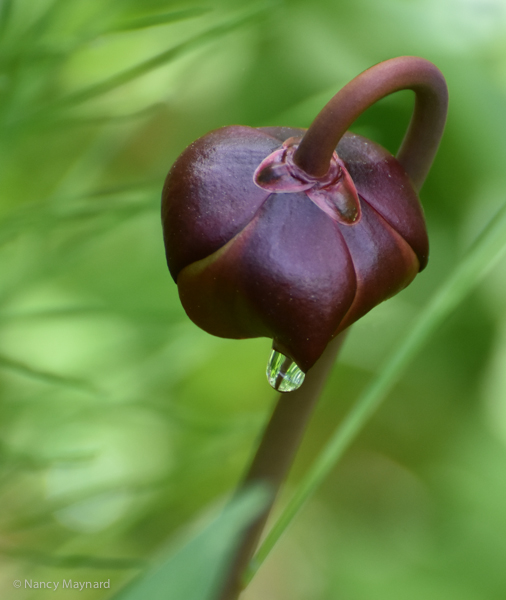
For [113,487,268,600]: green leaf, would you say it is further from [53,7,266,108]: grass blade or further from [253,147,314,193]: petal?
[53,7,266,108]: grass blade

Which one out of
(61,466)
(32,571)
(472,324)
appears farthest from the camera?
(472,324)

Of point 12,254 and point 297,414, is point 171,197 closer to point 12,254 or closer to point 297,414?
point 297,414

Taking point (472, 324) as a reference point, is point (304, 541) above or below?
below

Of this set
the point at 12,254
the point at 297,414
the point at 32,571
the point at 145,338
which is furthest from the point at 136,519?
the point at 297,414

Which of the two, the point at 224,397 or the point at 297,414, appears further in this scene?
the point at 224,397

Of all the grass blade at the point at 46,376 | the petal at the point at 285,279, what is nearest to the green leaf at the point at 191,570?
the petal at the point at 285,279

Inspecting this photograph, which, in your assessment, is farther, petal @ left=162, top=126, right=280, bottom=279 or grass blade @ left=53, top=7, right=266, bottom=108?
grass blade @ left=53, top=7, right=266, bottom=108

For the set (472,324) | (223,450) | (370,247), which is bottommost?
(223,450)

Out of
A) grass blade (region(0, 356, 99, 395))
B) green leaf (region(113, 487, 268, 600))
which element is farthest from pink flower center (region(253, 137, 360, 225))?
grass blade (region(0, 356, 99, 395))

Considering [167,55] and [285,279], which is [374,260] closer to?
[285,279]
